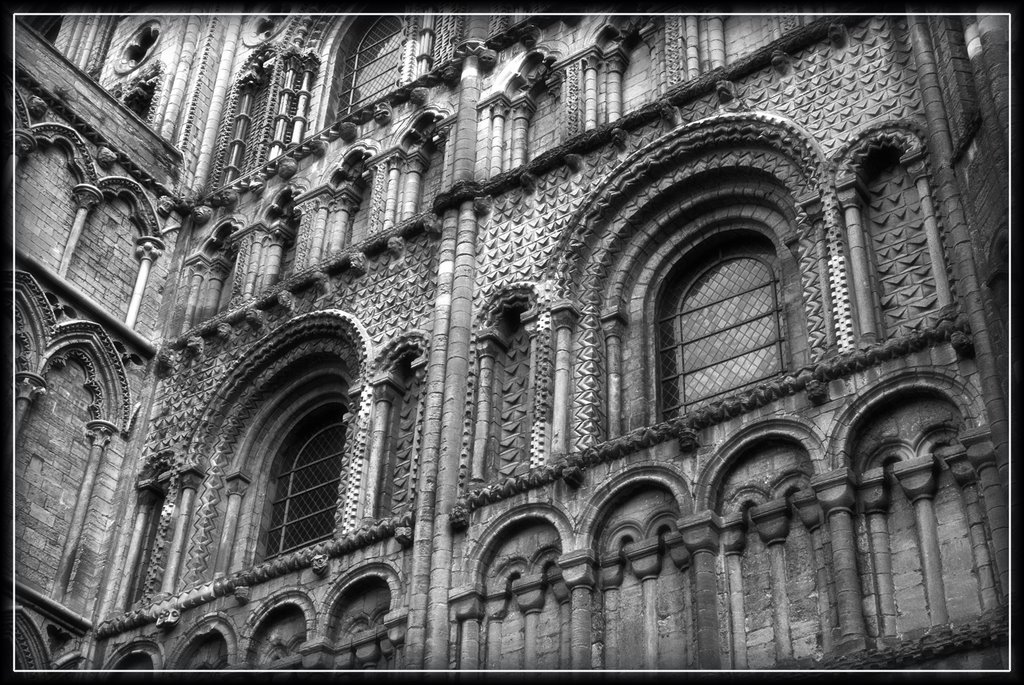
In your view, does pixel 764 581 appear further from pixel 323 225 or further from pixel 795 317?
pixel 323 225

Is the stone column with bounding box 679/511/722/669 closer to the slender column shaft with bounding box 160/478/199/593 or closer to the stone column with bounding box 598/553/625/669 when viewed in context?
the stone column with bounding box 598/553/625/669

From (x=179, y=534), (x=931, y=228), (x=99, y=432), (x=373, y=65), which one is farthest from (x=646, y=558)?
(x=373, y=65)

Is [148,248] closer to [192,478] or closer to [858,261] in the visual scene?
[192,478]

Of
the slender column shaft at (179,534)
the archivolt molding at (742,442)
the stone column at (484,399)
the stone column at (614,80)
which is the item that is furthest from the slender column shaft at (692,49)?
the slender column shaft at (179,534)

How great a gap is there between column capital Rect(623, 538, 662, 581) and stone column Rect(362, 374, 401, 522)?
12.5 ft

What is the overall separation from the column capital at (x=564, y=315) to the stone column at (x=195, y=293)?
725 centimetres

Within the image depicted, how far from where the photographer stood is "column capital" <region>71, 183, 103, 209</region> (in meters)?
22.8

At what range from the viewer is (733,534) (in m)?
14.6

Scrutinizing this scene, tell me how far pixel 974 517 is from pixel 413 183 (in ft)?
35.7

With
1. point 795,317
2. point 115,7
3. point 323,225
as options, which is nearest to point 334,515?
point 323,225

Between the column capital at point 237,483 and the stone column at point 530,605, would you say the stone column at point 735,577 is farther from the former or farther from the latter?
the column capital at point 237,483

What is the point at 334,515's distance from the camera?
62.8ft

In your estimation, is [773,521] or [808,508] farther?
[773,521]

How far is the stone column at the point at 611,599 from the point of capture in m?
14.7
